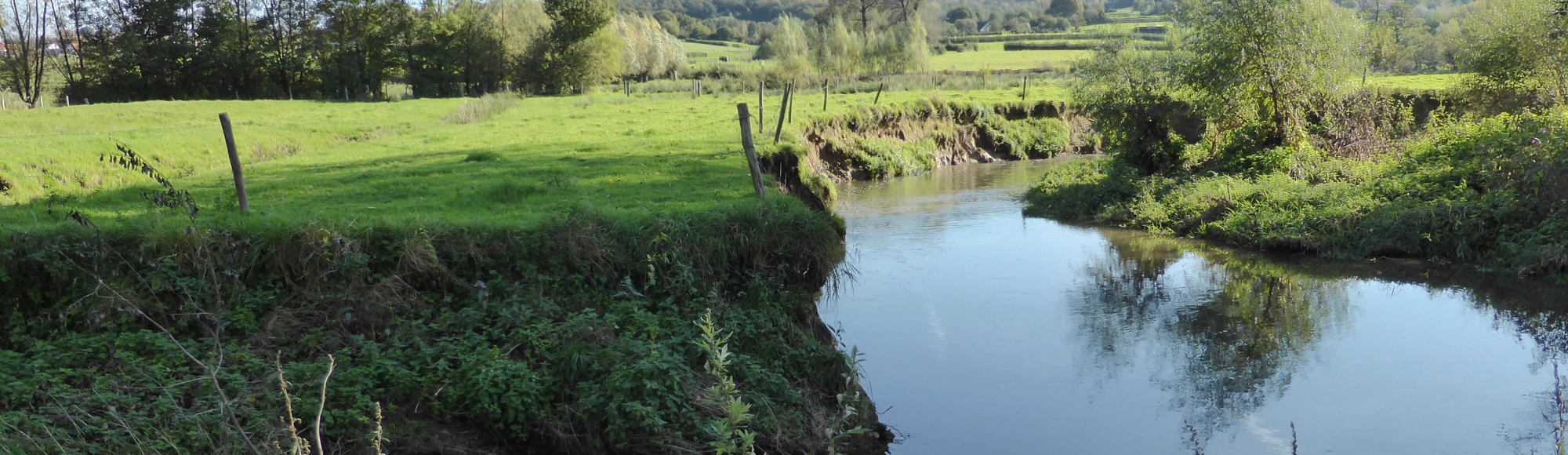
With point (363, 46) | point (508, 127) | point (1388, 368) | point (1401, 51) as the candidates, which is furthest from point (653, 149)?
point (1401, 51)

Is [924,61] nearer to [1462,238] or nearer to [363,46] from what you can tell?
[363,46]

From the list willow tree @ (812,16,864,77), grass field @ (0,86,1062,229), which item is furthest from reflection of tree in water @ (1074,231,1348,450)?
willow tree @ (812,16,864,77)

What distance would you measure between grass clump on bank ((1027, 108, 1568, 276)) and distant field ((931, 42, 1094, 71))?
1424 inches

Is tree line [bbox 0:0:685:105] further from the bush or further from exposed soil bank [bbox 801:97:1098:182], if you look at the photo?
the bush

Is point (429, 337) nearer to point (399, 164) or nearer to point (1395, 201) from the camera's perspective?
point (399, 164)

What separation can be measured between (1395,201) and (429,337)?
54.4 feet

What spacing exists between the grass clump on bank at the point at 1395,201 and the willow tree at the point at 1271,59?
3.94 feet

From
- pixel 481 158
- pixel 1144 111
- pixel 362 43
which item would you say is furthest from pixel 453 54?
pixel 1144 111

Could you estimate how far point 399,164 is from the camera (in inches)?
734

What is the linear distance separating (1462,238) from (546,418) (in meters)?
15.3

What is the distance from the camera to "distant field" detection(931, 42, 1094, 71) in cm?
6272

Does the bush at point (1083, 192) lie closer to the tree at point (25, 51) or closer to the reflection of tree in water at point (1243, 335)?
the reflection of tree in water at point (1243, 335)

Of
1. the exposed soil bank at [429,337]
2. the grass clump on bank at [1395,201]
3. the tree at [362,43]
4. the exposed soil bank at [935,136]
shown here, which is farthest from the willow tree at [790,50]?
the exposed soil bank at [429,337]

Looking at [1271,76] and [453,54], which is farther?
[453,54]
